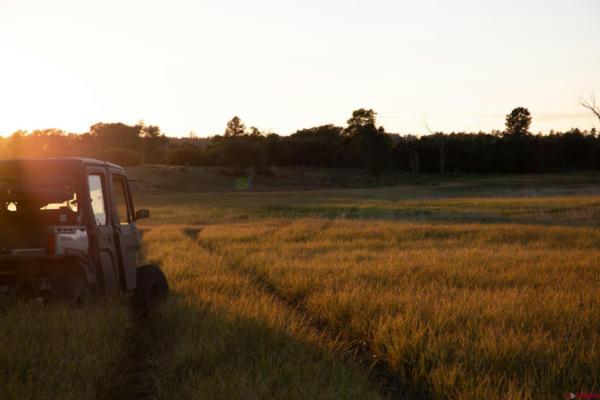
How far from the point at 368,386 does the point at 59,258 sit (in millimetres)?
3750

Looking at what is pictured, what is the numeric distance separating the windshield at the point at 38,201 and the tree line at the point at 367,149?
77.1m

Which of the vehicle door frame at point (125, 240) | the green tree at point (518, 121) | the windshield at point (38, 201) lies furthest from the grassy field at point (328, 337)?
the green tree at point (518, 121)

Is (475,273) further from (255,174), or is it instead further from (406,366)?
(255,174)

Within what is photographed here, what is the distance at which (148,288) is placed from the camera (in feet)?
22.9

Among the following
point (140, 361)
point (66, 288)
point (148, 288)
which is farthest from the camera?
point (148, 288)

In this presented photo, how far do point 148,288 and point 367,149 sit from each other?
7903cm

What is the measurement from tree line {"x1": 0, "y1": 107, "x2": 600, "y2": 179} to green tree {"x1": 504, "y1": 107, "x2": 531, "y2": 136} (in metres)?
4.83

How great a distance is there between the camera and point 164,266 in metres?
10.4

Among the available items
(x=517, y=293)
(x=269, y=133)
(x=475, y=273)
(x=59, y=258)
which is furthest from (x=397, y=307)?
(x=269, y=133)

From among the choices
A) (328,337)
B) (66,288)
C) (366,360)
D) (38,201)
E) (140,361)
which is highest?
(38,201)

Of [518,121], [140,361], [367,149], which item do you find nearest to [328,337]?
[140,361]

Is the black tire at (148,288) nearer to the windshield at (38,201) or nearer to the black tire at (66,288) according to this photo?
the black tire at (66,288)

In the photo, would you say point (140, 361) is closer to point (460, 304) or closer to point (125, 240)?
point (125, 240)

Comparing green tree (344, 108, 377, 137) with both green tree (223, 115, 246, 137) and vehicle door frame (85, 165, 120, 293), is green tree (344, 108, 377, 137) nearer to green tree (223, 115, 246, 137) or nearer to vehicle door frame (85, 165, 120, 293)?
green tree (223, 115, 246, 137)
